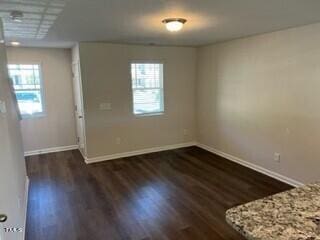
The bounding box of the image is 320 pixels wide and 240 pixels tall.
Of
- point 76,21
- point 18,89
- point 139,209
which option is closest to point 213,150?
point 139,209

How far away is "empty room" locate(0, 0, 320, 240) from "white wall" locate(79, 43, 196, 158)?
0.08 ft

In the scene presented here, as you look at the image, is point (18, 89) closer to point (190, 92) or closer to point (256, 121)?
point (190, 92)

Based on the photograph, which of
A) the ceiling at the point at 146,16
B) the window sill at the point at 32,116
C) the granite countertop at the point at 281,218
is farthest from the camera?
the window sill at the point at 32,116

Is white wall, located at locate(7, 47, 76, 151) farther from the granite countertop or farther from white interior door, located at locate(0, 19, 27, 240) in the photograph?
the granite countertop

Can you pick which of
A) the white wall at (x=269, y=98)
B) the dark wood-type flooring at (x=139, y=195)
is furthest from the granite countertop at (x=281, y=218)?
the white wall at (x=269, y=98)

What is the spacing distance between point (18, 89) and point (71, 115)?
1252 mm

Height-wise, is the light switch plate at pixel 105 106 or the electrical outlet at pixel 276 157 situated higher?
the light switch plate at pixel 105 106

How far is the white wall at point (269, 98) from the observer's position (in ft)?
11.1

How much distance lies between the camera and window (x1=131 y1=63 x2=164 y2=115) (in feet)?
17.3

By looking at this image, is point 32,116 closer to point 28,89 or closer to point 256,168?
point 28,89

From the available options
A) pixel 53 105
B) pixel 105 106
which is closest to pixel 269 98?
pixel 105 106

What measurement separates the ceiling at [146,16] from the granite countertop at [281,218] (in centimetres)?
183

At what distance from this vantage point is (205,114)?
566cm

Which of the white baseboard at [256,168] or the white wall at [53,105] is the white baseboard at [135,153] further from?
the white wall at [53,105]
